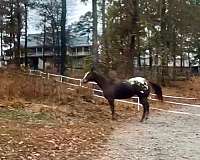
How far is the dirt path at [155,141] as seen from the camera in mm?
10914

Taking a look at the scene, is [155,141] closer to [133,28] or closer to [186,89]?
[133,28]

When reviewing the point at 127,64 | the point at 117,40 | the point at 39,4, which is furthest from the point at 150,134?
the point at 39,4

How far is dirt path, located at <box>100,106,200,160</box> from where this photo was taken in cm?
1091

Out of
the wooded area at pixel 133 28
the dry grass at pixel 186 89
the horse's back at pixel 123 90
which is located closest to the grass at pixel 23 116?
the horse's back at pixel 123 90

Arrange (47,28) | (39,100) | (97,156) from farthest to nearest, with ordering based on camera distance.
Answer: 1. (47,28)
2. (39,100)
3. (97,156)

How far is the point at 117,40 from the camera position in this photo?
38406 mm

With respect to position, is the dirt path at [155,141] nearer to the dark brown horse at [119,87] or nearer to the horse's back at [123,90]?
the dark brown horse at [119,87]

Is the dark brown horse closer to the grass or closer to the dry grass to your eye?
the grass

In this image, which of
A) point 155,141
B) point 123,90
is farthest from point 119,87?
point 155,141

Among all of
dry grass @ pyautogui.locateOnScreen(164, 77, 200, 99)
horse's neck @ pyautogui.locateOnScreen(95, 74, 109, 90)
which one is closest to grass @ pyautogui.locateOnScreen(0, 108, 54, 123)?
horse's neck @ pyautogui.locateOnScreen(95, 74, 109, 90)

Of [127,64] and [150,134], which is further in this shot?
[127,64]

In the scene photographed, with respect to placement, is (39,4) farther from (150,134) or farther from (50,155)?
(50,155)

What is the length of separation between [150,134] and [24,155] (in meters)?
5.72

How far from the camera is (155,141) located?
1312cm
